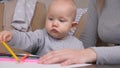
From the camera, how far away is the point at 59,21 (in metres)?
1.31

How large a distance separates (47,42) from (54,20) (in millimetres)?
128

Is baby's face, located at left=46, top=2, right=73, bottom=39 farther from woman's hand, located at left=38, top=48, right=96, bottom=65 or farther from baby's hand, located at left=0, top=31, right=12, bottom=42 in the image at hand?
woman's hand, located at left=38, top=48, right=96, bottom=65

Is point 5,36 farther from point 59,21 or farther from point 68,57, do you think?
point 59,21

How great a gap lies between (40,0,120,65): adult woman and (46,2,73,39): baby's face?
0.56 feet

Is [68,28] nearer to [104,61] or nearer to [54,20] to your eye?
[54,20]

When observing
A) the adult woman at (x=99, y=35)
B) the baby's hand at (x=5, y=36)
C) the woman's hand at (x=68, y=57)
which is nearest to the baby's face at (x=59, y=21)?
the adult woman at (x=99, y=35)

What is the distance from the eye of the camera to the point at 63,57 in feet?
2.69

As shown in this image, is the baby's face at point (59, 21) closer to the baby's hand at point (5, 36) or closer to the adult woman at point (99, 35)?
the adult woman at point (99, 35)

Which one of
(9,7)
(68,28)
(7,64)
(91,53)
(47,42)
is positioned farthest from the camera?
(9,7)

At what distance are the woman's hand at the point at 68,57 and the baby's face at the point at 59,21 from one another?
42 centimetres

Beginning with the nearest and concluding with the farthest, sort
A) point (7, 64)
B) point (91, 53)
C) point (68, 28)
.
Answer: point (7, 64), point (91, 53), point (68, 28)

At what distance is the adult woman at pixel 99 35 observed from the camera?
0.83m

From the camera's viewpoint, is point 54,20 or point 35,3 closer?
point 54,20

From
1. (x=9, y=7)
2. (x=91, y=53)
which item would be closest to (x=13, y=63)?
(x=91, y=53)
